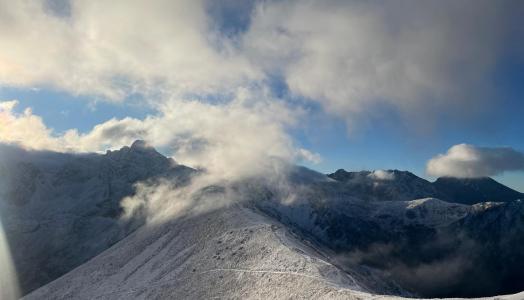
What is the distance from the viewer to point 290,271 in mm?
90688

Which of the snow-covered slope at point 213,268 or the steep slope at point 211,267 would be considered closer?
the snow-covered slope at point 213,268

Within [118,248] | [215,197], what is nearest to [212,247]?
[118,248]

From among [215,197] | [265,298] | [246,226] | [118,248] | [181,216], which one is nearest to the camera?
[265,298]

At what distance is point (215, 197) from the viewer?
197 meters

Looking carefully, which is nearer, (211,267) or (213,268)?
(213,268)

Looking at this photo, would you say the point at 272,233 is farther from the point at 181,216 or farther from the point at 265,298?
the point at 181,216

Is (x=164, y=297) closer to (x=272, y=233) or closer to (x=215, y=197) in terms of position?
(x=272, y=233)

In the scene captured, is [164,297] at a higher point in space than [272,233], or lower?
lower

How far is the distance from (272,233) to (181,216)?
A: 194 ft

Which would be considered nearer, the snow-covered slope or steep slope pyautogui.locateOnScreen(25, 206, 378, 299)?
the snow-covered slope

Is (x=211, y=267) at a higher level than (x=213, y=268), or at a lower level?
higher

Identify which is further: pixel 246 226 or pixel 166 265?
pixel 246 226

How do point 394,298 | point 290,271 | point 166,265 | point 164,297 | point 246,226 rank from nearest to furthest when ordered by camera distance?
1. point 394,298
2. point 290,271
3. point 164,297
4. point 166,265
5. point 246,226

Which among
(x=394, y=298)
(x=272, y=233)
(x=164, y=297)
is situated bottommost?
(x=164, y=297)
